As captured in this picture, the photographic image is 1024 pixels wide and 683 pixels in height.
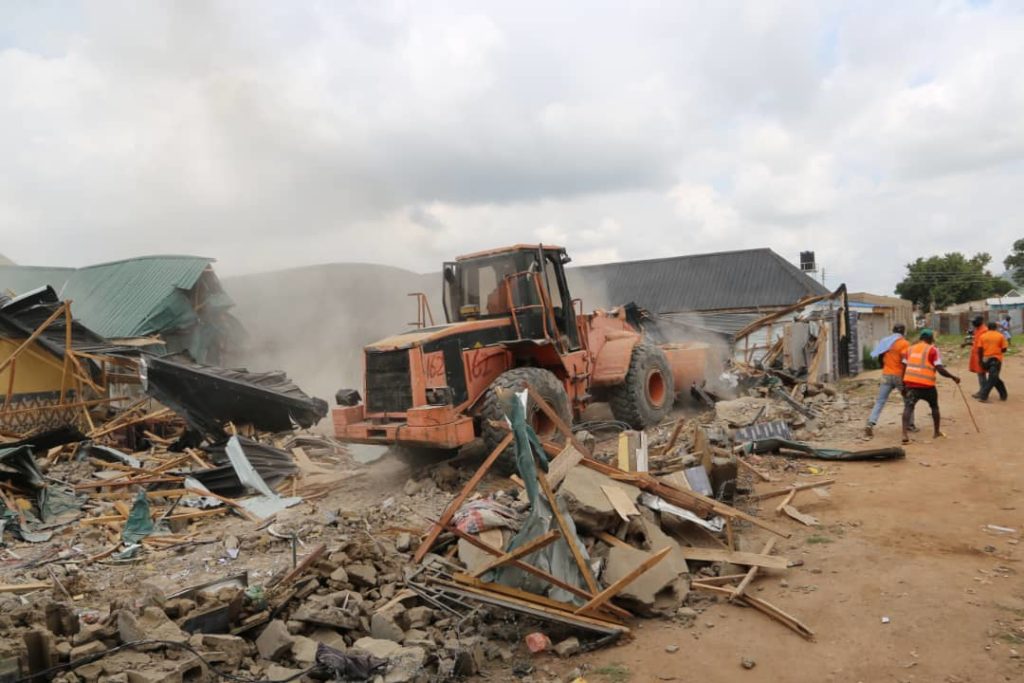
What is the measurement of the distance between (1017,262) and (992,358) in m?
53.6

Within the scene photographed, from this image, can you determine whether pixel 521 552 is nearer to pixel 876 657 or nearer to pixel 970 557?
pixel 876 657

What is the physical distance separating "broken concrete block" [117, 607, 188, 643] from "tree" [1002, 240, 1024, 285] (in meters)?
65.0

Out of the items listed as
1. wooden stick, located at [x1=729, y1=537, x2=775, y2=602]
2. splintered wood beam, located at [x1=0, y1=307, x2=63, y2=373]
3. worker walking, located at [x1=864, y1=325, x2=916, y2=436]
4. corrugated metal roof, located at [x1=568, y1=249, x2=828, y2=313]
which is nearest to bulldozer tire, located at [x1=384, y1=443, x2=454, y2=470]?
wooden stick, located at [x1=729, y1=537, x2=775, y2=602]

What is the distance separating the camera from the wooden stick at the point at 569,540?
15.4 feet

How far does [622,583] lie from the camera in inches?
181

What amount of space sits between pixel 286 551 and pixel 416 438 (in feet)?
6.24

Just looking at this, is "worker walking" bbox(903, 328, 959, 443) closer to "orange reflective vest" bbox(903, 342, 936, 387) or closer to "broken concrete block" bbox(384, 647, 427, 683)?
"orange reflective vest" bbox(903, 342, 936, 387)

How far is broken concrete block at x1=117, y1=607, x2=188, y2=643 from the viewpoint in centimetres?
397

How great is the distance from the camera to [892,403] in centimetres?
1215

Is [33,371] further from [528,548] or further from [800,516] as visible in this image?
[800,516]

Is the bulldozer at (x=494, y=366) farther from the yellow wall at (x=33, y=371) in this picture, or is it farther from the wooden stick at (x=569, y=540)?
the yellow wall at (x=33, y=371)

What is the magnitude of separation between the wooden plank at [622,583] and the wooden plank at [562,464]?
1.00m

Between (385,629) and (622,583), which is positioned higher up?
(622,583)

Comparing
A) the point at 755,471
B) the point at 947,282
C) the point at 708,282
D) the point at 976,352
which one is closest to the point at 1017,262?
the point at 947,282
